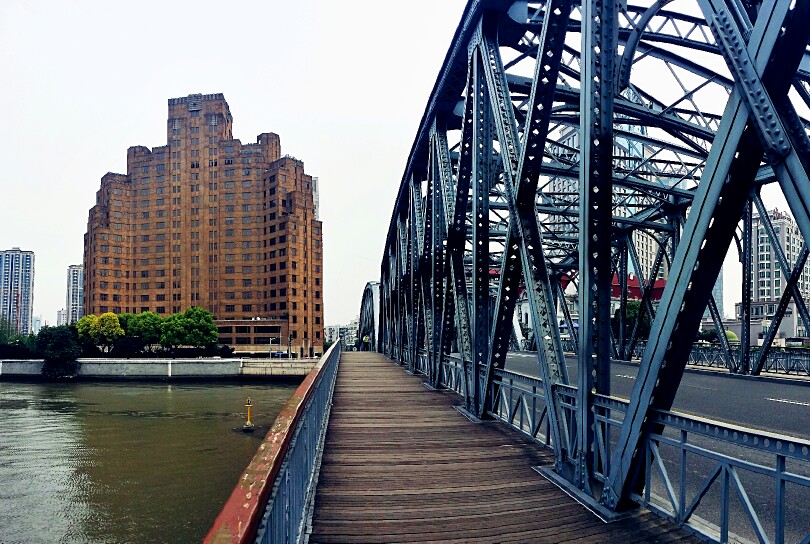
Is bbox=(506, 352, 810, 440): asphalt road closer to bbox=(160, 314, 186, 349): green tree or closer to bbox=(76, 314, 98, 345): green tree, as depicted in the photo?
bbox=(160, 314, 186, 349): green tree

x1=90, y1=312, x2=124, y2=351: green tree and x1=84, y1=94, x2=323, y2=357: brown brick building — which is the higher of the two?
x1=84, y1=94, x2=323, y2=357: brown brick building

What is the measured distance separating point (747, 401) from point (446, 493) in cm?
1183

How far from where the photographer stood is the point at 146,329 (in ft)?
286

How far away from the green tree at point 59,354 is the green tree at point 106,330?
13.0 meters

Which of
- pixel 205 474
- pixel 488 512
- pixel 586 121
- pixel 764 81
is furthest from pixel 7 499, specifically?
pixel 764 81

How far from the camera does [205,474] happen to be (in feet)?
84.2

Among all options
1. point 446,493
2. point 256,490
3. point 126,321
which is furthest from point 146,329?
point 256,490

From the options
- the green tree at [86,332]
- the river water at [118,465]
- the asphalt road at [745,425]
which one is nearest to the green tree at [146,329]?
the green tree at [86,332]

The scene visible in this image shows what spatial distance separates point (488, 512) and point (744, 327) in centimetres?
2038

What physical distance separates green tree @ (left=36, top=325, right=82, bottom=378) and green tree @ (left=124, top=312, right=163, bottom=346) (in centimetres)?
1445

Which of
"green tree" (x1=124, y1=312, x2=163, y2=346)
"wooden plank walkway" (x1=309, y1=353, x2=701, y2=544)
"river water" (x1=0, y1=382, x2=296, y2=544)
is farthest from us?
"green tree" (x1=124, y1=312, x2=163, y2=346)

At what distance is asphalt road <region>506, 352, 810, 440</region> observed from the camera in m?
10.6

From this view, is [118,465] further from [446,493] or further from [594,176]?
[594,176]

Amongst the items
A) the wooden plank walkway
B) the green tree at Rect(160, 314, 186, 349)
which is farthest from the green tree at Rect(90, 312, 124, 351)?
the wooden plank walkway
